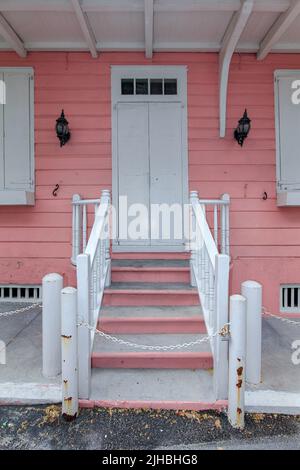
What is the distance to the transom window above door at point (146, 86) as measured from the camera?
4195mm

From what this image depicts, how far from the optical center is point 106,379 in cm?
237

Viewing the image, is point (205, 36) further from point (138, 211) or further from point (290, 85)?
point (138, 211)

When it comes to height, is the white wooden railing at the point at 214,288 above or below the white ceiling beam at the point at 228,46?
below

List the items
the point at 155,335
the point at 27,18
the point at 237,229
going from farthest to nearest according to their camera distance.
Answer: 1. the point at 237,229
2. the point at 27,18
3. the point at 155,335

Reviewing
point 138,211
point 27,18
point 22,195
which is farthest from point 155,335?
point 27,18

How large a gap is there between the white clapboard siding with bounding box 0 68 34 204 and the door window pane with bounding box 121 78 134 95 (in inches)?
52.4

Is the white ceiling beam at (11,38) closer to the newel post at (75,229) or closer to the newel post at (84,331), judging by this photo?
the newel post at (75,229)

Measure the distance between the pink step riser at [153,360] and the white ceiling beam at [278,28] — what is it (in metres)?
3.87

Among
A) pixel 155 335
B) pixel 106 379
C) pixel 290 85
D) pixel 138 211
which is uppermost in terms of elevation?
pixel 290 85

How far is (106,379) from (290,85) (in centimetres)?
452

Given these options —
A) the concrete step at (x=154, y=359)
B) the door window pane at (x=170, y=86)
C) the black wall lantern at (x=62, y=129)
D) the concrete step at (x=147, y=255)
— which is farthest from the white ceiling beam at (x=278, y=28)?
the concrete step at (x=154, y=359)
